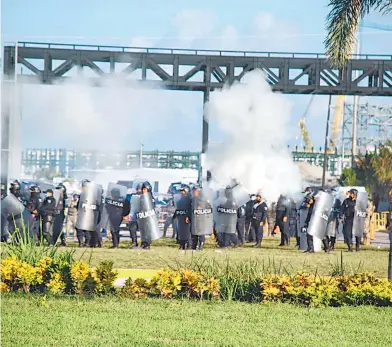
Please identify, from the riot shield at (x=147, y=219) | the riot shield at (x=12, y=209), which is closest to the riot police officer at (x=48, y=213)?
the riot shield at (x=12, y=209)

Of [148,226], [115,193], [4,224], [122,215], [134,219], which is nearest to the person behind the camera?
[148,226]

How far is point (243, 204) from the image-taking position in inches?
1174

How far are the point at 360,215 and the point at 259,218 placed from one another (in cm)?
307

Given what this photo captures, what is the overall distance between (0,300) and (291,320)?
12.4ft

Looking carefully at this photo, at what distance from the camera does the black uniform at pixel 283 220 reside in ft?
97.2

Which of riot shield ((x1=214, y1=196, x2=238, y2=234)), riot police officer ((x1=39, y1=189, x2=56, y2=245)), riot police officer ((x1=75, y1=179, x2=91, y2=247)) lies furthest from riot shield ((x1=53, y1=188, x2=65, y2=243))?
riot shield ((x1=214, y1=196, x2=238, y2=234))

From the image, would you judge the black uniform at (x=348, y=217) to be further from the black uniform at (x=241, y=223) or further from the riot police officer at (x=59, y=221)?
the riot police officer at (x=59, y=221)

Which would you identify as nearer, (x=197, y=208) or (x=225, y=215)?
(x=197, y=208)

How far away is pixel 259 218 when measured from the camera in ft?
96.0

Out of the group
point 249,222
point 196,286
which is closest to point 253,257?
point 196,286

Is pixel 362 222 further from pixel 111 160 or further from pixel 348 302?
pixel 111 160

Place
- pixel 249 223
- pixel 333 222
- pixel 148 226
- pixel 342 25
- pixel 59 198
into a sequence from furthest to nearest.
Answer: pixel 249 223, pixel 333 222, pixel 59 198, pixel 148 226, pixel 342 25

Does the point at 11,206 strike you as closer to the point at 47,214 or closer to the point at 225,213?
the point at 47,214

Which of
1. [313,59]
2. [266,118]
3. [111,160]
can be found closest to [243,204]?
[313,59]
